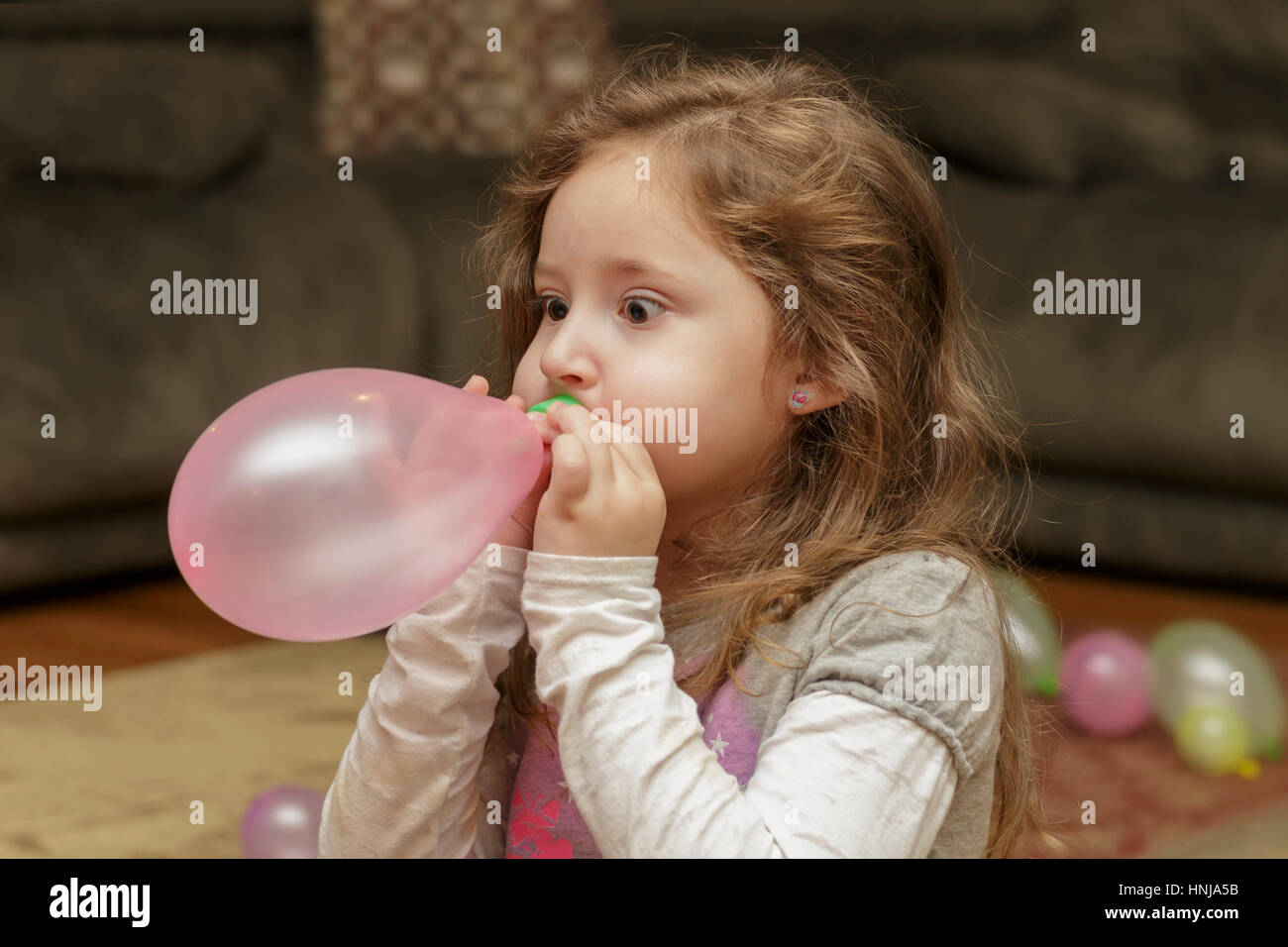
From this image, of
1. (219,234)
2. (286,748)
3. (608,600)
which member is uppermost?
(219,234)

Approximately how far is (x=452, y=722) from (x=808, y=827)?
8.5 inches

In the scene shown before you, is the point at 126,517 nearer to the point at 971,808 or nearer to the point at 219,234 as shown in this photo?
the point at 219,234

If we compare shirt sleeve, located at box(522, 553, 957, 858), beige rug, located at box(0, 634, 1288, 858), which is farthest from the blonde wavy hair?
beige rug, located at box(0, 634, 1288, 858)

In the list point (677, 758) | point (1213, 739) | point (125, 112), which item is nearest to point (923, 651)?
point (677, 758)

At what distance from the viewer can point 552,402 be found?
0.86 m

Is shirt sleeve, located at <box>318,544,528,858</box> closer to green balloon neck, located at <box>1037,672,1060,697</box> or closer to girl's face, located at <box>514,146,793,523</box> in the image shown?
girl's face, located at <box>514,146,793,523</box>

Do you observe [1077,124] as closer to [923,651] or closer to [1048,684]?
[1048,684]

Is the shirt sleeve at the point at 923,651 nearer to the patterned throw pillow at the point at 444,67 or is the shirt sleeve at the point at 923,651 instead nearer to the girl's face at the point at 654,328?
the girl's face at the point at 654,328

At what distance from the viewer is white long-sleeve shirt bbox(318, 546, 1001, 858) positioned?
0.77m

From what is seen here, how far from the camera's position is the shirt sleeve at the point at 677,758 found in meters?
0.76

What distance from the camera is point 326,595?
2.46 ft

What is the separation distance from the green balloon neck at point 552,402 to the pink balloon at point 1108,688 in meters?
0.98

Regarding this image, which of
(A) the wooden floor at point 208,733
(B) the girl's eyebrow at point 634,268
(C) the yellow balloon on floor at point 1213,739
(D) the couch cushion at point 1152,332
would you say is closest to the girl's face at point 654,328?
(B) the girl's eyebrow at point 634,268

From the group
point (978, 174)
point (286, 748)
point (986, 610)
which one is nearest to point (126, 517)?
point (286, 748)
